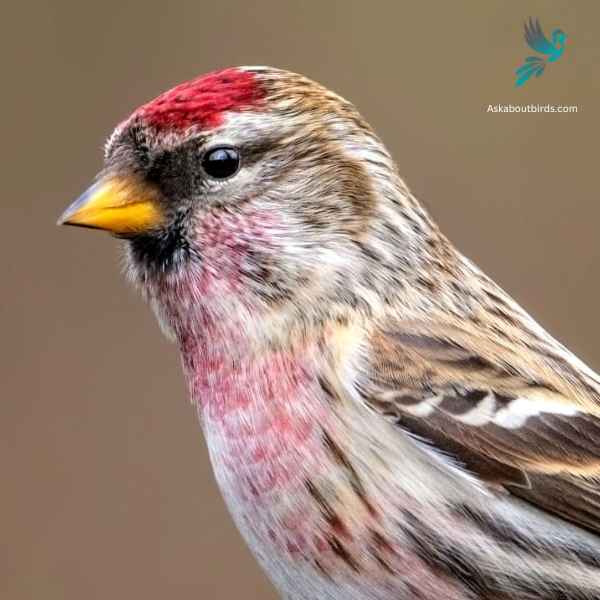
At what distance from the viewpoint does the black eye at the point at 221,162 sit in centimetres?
170

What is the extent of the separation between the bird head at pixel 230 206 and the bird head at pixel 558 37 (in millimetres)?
1971

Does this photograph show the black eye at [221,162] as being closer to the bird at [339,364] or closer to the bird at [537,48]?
the bird at [339,364]

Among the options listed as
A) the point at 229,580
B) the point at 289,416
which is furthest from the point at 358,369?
the point at 229,580

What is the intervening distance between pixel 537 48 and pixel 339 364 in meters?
2.17

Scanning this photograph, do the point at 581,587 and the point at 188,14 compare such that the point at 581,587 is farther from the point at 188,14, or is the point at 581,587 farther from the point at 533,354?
the point at 188,14

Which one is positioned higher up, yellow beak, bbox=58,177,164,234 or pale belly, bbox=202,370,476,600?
yellow beak, bbox=58,177,164,234

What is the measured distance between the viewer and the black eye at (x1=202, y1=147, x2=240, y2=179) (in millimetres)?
1699

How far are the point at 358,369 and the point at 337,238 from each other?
0.65ft

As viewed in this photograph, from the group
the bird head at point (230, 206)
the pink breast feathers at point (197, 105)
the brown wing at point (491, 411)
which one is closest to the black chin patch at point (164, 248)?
the bird head at point (230, 206)

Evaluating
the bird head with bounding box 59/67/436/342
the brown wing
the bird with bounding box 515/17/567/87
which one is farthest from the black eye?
the bird with bounding box 515/17/567/87

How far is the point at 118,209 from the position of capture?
1.69 meters

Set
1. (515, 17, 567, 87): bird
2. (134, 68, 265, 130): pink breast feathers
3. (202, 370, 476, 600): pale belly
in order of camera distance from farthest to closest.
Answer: (515, 17, 567, 87): bird
(134, 68, 265, 130): pink breast feathers
(202, 370, 476, 600): pale belly

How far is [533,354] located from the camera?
176cm

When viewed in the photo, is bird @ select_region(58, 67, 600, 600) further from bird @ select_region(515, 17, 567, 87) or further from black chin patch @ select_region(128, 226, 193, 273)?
bird @ select_region(515, 17, 567, 87)
